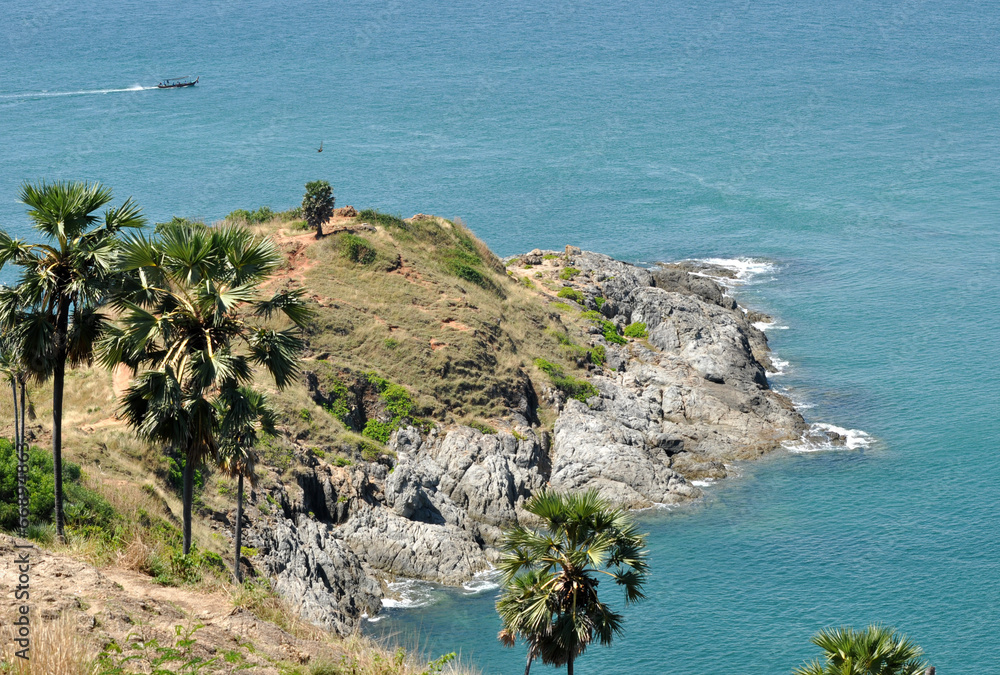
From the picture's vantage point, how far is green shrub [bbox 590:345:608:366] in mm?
86312

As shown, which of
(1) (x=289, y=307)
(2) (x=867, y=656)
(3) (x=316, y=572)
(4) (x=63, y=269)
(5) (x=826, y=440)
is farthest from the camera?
(5) (x=826, y=440)

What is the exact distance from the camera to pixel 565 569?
2938cm

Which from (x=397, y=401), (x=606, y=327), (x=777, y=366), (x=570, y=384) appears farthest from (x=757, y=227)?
(x=397, y=401)

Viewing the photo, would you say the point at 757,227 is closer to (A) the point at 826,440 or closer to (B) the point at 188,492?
(A) the point at 826,440

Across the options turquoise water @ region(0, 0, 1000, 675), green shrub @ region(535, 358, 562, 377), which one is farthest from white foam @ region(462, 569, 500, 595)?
green shrub @ region(535, 358, 562, 377)

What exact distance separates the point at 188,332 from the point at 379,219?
6349cm

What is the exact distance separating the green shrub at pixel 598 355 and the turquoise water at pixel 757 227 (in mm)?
15472

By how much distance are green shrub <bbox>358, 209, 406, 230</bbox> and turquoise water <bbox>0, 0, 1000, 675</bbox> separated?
3481 cm

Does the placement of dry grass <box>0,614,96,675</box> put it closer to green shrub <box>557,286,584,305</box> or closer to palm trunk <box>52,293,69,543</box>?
palm trunk <box>52,293,69,543</box>

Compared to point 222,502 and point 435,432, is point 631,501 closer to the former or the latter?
point 435,432

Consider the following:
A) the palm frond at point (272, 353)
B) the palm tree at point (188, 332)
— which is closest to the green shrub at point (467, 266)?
the palm tree at point (188, 332)

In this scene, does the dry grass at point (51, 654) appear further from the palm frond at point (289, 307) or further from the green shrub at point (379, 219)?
the green shrub at point (379, 219)

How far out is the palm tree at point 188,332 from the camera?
86.6ft

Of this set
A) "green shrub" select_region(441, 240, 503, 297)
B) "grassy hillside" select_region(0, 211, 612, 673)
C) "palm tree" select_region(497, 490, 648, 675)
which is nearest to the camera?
"palm tree" select_region(497, 490, 648, 675)
